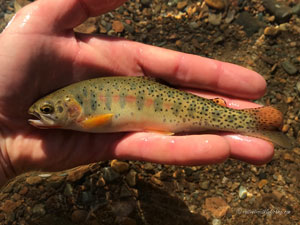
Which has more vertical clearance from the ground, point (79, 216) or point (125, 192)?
point (125, 192)

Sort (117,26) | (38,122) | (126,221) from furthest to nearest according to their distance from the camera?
(117,26) → (126,221) → (38,122)

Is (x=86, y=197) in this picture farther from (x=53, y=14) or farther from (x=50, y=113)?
(x=53, y=14)

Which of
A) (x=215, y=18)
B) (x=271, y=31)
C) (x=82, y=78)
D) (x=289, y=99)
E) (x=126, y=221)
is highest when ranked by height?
(x=215, y=18)

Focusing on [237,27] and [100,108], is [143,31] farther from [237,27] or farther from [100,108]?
[100,108]

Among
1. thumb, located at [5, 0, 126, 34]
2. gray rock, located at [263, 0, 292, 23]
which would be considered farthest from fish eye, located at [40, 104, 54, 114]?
gray rock, located at [263, 0, 292, 23]

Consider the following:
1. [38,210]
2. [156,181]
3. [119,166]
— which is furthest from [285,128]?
[38,210]

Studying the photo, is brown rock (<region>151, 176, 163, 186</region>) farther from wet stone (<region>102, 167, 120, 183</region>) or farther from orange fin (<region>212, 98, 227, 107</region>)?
orange fin (<region>212, 98, 227, 107</region>)
